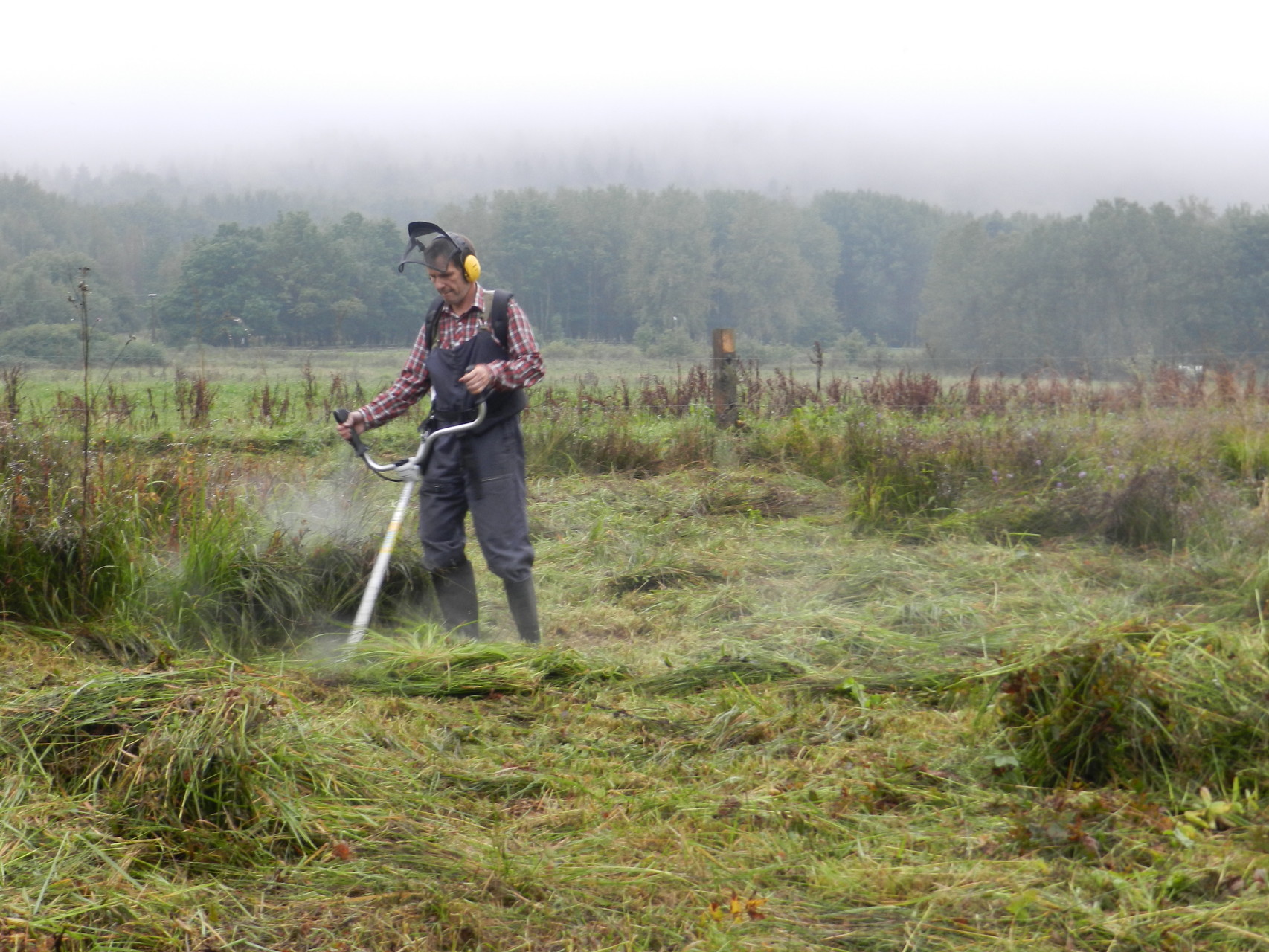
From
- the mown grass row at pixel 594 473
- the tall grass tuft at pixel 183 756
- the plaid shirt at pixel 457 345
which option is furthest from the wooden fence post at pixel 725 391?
the tall grass tuft at pixel 183 756

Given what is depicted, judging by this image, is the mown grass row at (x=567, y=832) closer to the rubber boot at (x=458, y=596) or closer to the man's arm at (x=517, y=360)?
the rubber boot at (x=458, y=596)

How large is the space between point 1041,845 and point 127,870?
2.09m

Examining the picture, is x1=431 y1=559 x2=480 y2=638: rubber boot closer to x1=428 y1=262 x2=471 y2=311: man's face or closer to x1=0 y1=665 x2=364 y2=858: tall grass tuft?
x1=428 y1=262 x2=471 y2=311: man's face

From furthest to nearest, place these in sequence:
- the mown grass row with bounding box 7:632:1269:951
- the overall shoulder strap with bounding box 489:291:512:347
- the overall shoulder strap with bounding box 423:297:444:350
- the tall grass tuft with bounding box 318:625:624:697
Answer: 1. the overall shoulder strap with bounding box 423:297:444:350
2. the overall shoulder strap with bounding box 489:291:512:347
3. the tall grass tuft with bounding box 318:625:624:697
4. the mown grass row with bounding box 7:632:1269:951

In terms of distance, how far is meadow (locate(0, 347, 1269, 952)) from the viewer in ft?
7.50

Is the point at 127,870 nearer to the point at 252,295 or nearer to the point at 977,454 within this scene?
the point at 977,454

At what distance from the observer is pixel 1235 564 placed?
5125 mm

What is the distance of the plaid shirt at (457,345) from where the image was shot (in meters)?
4.28

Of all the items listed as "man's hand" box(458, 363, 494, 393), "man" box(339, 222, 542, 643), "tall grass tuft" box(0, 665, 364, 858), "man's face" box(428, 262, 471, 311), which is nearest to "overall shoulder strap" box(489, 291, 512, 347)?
"man" box(339, 222, 542, 643)

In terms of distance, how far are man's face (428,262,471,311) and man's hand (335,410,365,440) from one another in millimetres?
600

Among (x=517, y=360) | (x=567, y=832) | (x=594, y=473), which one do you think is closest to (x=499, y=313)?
(x=517, y=360)

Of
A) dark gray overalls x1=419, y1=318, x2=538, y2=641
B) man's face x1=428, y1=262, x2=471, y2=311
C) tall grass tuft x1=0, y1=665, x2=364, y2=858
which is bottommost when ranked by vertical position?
tall grass tuft x1=0, y1=665, x2=364, y2=858

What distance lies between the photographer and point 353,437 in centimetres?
447

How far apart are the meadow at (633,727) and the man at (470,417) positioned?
313 mm
